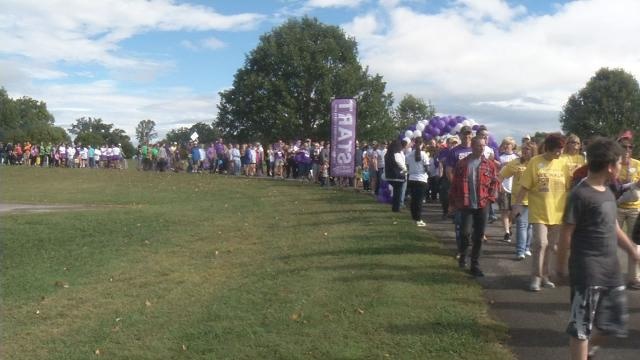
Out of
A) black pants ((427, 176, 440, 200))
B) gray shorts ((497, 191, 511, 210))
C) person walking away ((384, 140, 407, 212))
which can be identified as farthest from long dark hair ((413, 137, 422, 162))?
black pants ((427, 176, 440, 200))

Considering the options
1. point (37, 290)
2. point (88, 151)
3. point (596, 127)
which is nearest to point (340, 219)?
point (37, 290)

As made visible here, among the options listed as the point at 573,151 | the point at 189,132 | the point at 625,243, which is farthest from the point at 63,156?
the point at 189,132

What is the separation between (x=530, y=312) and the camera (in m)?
6.37

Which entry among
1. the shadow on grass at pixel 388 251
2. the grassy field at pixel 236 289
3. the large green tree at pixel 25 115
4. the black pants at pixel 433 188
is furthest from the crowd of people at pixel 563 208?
the large green tree at pixel 25 115

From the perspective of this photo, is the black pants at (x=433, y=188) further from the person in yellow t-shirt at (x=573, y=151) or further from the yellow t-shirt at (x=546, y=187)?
the yellow t-shirt at (x=546, y=187)

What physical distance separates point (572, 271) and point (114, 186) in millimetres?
22449

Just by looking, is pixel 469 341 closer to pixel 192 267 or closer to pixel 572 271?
pixel 572 271

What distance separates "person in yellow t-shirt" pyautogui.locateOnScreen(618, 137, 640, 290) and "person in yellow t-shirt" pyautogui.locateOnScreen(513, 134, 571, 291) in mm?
697

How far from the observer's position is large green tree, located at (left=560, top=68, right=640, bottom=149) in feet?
205

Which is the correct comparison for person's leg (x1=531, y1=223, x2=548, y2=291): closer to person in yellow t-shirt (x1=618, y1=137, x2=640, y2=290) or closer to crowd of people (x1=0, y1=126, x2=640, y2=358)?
crowd of people (x1=0, y1=126, x2=640, y2=358)

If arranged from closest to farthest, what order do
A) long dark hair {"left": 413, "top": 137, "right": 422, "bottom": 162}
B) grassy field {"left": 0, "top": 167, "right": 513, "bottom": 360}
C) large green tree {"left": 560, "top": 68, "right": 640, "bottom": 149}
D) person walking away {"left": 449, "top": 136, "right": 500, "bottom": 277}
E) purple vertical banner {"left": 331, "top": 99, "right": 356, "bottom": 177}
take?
1. grassy field {"left": 0, "top": 167, "right": 513, "bottom": 360}
2. person walking away {"left": 449, "top": 136, "right": 500, "bottom": 277}
3. long dark hair {"left": 413, "top": 137, "right": 422, "bottom": 162}
4. purple vertical banner {"left": 331, "top": 99, "right": 356, "bottom": 177}
5. large green tree {"left": 560, "top": 68, "right": 640, "bottom": 149}

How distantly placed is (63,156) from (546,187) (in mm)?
39873

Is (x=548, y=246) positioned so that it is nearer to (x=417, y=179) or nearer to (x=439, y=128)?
(x=417, y=179)

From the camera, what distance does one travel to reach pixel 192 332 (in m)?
6.02
